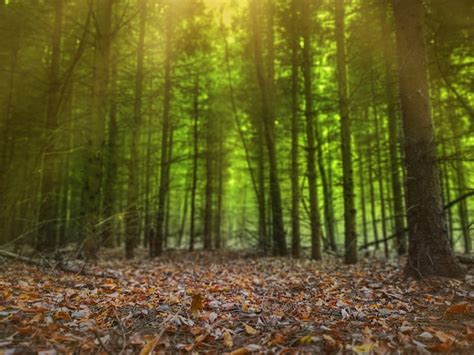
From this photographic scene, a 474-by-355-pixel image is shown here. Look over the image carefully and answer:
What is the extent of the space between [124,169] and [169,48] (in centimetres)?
676

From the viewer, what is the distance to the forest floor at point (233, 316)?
266cm

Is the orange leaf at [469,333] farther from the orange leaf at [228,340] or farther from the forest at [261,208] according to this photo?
the orange leaf at [228,340]

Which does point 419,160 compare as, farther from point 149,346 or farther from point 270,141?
point 270,141

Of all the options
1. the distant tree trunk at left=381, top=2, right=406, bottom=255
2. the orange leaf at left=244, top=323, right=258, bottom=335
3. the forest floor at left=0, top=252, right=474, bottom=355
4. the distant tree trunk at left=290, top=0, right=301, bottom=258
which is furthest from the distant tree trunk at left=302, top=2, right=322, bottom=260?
the orange leaf at left=244, top=323, right=258, bottom=335

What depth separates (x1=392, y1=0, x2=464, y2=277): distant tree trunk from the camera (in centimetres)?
497

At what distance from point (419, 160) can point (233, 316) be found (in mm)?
4123

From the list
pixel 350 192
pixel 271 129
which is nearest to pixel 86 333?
pixel 350 192

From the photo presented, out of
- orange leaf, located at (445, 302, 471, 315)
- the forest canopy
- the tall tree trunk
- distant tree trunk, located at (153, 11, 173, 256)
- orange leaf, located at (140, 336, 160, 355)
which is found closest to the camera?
orange leaf, located at (140, 336, 160, 355)

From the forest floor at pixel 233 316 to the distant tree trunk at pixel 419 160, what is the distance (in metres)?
0.38

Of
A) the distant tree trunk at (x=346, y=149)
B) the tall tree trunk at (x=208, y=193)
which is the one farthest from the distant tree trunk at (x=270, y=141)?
the tall tree trunk at (x=208, y=193)

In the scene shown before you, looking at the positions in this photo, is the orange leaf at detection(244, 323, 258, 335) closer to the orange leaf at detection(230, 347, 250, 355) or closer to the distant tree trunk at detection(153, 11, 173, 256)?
the orange leaf at detection(230, 347, 250, 355)

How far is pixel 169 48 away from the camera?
1142 cm

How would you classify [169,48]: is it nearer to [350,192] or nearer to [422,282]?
[350,192]

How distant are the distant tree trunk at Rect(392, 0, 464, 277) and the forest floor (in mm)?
383
